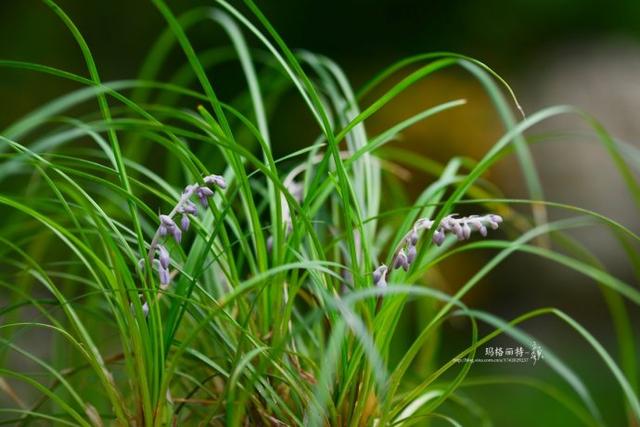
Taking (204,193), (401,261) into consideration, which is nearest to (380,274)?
(401,261)

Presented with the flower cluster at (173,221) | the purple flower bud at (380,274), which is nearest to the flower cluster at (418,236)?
the purple flower bud at (380,274)

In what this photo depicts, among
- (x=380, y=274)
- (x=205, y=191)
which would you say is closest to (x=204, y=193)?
(x=205, y=191)

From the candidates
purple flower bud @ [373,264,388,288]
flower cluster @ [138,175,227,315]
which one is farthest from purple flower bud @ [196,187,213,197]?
purple flower bud @ [373,264,388,288]

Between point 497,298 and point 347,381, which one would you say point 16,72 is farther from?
point 347,381

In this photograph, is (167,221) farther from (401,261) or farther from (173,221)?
(401,261)

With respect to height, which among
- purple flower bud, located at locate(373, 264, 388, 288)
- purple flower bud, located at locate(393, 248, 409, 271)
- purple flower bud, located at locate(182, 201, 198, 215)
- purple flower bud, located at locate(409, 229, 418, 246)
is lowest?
purple flower bud, located at locate(373, 264, 388, 288)

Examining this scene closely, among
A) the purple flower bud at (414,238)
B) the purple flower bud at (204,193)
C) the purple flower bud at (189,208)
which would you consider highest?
the purple flower bud at (204,193)

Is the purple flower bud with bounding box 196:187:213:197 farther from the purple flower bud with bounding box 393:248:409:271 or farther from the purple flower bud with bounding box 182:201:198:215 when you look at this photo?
the purple flower bud with bounding box 393:248:409:271

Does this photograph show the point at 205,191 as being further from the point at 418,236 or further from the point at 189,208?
the point at 418,236

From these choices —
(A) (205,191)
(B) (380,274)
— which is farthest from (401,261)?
(A) (205,191)

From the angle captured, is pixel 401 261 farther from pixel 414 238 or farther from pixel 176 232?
pixel 176 232

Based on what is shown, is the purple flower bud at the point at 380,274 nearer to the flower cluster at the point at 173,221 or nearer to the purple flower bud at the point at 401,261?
the purple flower bud at the point at 401,261
